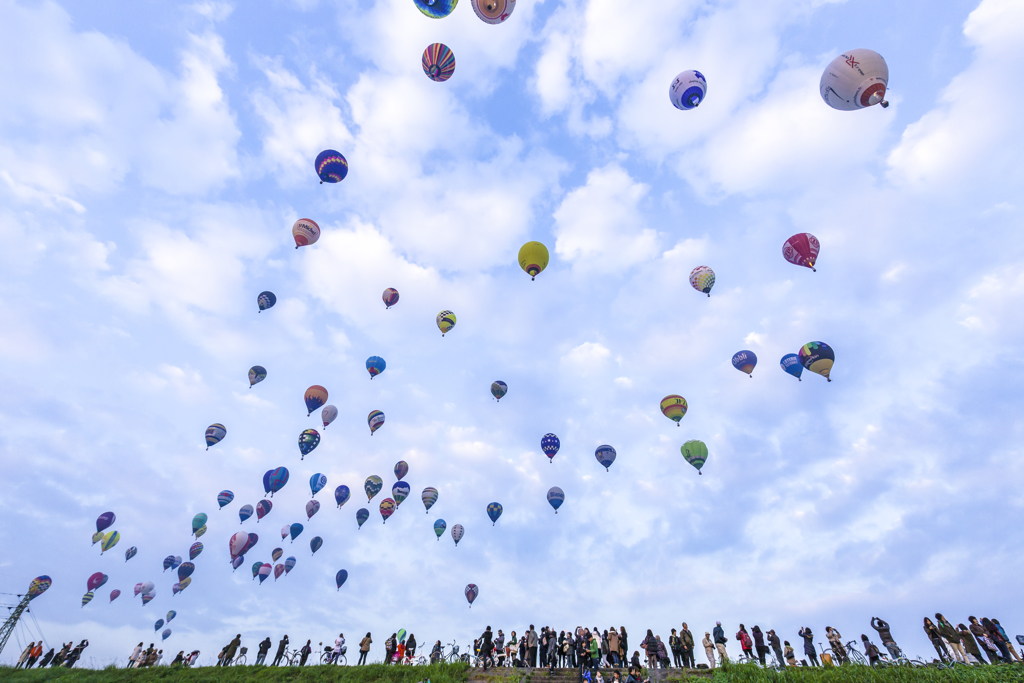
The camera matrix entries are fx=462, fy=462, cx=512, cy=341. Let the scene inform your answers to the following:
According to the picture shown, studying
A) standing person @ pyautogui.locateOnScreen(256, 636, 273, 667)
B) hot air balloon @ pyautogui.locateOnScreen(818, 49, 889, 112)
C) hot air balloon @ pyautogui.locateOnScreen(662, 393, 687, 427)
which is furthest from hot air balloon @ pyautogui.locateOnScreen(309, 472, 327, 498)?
hot air balloon @ pyautogui.locateOnScreen(818, 49, 889, 112)

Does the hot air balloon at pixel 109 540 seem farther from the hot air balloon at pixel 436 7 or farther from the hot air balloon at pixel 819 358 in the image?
the hot air balloon at pixel 819 358

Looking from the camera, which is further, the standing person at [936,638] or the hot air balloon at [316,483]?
the hot air balloon at [316,483]

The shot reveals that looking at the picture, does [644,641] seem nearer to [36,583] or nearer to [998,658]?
[998,658]

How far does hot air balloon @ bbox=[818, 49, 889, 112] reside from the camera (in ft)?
59.1

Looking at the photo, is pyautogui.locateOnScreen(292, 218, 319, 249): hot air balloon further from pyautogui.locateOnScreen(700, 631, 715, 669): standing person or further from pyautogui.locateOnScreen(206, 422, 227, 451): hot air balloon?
pyautogui.locateOnScreen(700, 631, 715, 669): standing person

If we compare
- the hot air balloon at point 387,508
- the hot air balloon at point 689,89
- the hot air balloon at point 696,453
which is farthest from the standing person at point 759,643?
the hot air balloon at point 387,508

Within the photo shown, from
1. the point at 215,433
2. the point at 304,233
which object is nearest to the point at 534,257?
the point at 304,233

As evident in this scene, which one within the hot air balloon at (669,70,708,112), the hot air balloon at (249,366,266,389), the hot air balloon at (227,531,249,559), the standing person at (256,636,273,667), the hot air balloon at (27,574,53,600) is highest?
the hot air balloon at (669,70,708,112)

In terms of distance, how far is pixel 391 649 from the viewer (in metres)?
22.5

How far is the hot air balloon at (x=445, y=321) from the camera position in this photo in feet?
119

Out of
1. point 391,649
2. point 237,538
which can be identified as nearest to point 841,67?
point 391,649

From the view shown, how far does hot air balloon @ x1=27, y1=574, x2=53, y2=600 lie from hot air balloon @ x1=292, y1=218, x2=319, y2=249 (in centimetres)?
3064

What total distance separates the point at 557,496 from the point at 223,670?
22.3m

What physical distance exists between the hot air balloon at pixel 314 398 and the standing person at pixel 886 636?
3310 cm
